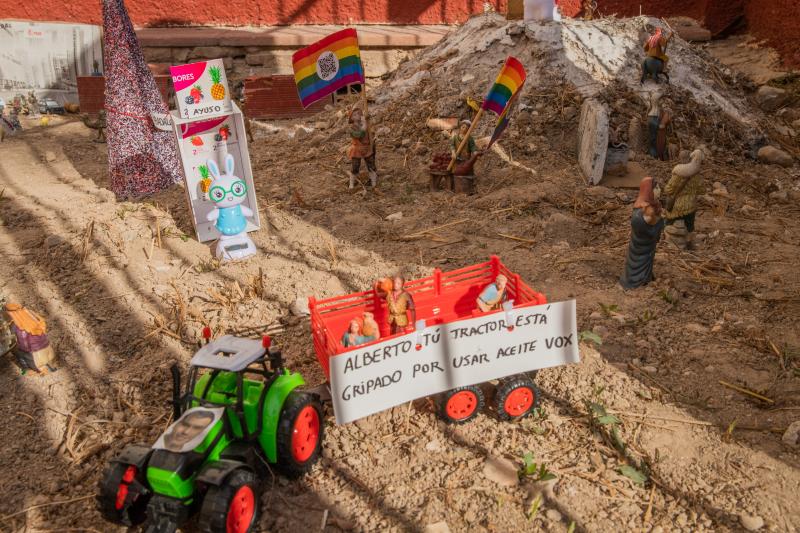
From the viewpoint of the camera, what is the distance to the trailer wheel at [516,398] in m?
4.33

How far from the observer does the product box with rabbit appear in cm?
671

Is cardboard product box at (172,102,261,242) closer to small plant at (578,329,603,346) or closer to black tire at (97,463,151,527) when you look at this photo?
small plant at (578,329,603,346)

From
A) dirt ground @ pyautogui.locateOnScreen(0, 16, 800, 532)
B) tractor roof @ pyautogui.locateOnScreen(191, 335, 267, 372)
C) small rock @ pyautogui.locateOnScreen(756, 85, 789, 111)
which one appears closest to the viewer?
tractor roof @ pyautogui.locateOnScreen(191, 335, 267, 372)

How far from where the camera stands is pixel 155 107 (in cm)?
838

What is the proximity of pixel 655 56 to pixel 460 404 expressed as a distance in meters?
6.84

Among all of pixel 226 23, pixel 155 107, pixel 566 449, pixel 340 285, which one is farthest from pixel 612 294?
pixel 226 23

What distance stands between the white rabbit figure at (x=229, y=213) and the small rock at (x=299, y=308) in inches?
50.6

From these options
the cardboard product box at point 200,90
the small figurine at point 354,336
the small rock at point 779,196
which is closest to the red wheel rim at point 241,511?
the small figurine at point 354,336

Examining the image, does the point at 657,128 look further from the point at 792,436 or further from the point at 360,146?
the point at 792,436

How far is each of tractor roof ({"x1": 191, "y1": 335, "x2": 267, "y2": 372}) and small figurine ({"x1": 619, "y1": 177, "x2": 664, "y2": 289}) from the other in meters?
3.47

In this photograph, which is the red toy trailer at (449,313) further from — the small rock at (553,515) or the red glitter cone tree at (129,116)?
the red glitter cone tree at (129,116)

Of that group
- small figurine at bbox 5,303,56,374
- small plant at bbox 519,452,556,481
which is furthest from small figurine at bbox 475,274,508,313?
small figurine at bbox 5,303,56,374

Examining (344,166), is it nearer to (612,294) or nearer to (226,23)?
(612,294)

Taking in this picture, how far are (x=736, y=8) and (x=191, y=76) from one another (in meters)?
12.4
